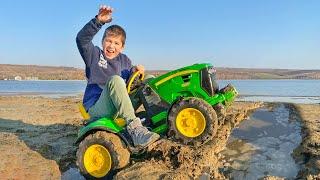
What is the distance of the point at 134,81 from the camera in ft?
23.7

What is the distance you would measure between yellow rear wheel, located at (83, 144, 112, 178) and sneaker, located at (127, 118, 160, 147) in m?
0.43

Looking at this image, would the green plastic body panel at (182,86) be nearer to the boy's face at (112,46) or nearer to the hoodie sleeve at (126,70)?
the hoodie sleeve at (126,70)

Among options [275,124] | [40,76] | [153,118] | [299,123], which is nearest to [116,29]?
[153,118]

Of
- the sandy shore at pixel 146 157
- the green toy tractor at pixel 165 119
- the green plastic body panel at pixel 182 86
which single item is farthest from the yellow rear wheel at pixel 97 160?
the green plastic body panel at pixel 182 86

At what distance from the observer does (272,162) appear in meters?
6.52

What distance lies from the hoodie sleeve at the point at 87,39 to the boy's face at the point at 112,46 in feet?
0.50

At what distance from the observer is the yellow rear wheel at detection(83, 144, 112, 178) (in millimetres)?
6387

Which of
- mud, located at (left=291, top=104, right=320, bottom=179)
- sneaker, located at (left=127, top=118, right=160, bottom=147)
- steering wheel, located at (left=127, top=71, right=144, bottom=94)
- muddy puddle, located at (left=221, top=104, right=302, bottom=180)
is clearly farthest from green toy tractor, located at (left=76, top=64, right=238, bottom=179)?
mud, located at (left=291, top=104, right=320, bottom=179)

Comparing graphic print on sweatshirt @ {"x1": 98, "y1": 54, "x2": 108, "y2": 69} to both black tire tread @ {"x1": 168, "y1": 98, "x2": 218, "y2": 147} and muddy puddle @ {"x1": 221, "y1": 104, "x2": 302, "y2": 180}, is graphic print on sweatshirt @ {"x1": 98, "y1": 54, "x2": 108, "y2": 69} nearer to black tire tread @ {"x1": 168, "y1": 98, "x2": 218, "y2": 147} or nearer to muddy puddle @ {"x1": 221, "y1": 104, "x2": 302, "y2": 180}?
black tire tread @ {"x1": 168, "y1": 98, "x2": 218, "y2": 147}

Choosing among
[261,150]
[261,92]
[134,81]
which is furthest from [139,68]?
[261,92]

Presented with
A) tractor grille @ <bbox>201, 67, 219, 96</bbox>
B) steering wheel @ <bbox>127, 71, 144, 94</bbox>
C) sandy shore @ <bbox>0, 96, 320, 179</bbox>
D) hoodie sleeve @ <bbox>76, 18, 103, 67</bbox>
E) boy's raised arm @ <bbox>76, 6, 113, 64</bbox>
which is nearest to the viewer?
sandy shore @ <bbox>0, 96, 320, 179</bbox>

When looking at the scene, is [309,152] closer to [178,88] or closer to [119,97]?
[178,88]

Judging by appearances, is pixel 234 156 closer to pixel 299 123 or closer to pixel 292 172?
pixel 292 172

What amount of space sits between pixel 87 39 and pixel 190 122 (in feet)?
6.40
